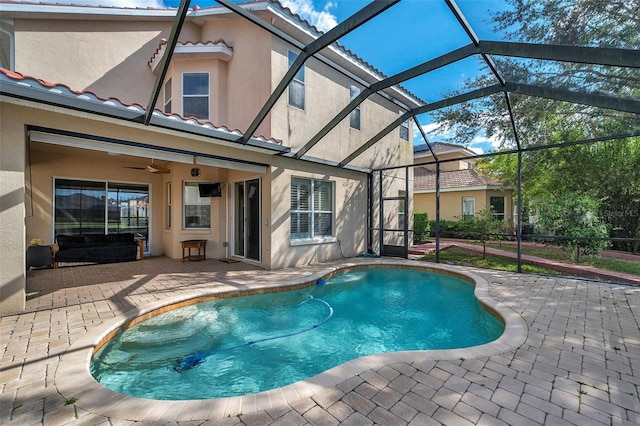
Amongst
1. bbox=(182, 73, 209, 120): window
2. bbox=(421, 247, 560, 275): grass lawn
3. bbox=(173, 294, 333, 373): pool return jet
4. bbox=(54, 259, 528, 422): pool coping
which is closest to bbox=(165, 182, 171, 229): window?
bbox=(182, 73, 209, 120): window

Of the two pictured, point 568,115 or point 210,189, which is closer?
point 568,115

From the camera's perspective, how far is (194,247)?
31.2 ft

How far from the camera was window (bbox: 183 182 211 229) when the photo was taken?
984 centimetres

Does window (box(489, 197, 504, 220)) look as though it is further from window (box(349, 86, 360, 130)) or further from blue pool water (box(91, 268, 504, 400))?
blue pool water (box(91, 268, 504, 400))

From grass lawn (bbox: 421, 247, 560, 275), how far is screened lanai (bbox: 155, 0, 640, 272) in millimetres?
1133

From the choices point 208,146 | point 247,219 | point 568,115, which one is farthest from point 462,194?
point 208,146

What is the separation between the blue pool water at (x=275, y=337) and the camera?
352 centimetres

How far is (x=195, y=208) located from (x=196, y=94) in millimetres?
3916

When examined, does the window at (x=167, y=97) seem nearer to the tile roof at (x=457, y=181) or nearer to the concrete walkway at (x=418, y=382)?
the concrete walkway at (x=418, y=382)

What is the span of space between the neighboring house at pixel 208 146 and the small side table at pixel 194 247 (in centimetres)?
26

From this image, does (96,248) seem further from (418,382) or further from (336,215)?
(418,382)

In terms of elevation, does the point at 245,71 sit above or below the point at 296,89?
above

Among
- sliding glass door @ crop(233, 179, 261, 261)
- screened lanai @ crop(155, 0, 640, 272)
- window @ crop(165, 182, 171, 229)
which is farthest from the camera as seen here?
window @ crop(165, 182, 171, 229)

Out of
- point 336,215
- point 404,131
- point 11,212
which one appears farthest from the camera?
point 404,131
